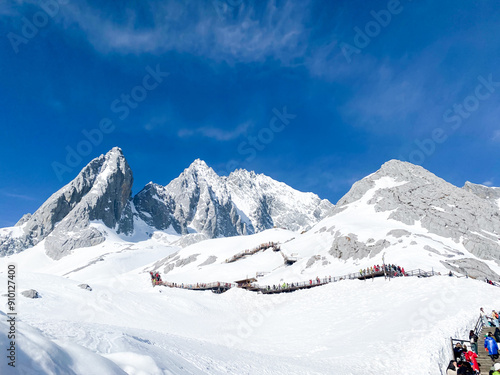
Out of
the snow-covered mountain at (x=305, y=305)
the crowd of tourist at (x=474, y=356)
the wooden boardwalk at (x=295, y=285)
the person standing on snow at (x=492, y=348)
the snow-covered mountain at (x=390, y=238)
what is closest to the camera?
the crowd of tourist at (x=474, y=356)

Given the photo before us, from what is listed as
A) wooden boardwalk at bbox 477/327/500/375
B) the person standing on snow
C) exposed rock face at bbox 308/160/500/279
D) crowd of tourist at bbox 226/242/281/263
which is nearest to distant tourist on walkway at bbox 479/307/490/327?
wooden boardwalk at bbox 477/327/500/375

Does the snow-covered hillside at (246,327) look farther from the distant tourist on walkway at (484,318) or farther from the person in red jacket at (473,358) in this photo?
the person in red jacket at (473,358)

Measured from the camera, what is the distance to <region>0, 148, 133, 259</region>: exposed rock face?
169250 mm

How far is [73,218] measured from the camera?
180 metres

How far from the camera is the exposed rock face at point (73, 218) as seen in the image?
16925 centimetres

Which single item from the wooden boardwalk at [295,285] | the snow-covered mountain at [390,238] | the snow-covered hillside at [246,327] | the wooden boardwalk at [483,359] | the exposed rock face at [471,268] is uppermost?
the snow-covered mountain at [390,238]

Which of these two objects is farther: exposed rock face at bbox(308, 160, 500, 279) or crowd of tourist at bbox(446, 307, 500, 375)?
exposed rock face at bbox(308, 160, 500, 279)

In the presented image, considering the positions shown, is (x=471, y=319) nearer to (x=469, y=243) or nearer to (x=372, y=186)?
(x=469, y=243)

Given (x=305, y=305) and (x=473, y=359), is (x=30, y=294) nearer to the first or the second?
(x=305, y=305)

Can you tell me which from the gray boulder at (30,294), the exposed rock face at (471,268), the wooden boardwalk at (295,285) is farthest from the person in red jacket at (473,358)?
the exposed rock face at (471,268)

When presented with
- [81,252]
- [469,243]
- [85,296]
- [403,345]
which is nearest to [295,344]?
[403,345]

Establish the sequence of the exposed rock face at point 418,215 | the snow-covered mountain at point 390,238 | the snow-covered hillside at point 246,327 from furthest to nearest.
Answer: the exposed rock face at point 418,215 → the snow-covered mountain at point 390,238 → the snow-covered hillside at point 246,327

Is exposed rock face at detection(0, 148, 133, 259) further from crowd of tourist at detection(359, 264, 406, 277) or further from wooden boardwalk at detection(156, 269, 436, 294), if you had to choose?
crowd of tourist at detection(359, 264, 406, 277)

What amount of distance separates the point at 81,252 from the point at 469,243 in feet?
522
